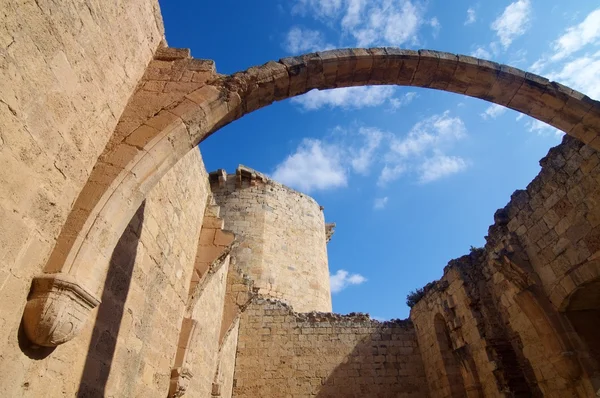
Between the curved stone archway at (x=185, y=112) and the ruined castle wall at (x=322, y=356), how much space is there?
8.12 meters

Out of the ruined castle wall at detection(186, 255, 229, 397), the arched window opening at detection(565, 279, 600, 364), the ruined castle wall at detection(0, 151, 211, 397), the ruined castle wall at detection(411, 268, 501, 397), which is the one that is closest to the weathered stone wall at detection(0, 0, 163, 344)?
the ruined castle wall at detection(0, 151, 211, 397)

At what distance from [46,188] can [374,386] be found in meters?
10.1

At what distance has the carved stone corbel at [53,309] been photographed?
1837mm

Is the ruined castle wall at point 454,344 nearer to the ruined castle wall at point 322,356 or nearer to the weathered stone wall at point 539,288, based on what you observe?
the weathered stone wall at point 539,288

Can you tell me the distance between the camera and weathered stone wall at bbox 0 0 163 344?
1761 mm

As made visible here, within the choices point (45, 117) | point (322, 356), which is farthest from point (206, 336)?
point (322, 356)

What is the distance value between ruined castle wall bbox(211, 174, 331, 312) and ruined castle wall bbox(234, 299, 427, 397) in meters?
1.91

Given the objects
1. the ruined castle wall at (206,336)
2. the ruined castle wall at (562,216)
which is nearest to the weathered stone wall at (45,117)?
the ruined castle wall at (206,336)

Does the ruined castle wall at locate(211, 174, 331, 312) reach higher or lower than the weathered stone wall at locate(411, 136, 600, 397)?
higher

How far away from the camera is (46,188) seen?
2029 mm

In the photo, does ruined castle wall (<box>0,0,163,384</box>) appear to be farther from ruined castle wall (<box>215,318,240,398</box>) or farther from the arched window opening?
the arched window opening

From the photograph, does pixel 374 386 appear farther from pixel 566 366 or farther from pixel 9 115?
pixel 9 115

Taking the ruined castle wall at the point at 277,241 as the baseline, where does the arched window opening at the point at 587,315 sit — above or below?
below

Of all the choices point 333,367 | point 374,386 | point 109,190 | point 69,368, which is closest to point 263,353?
point 333,367
